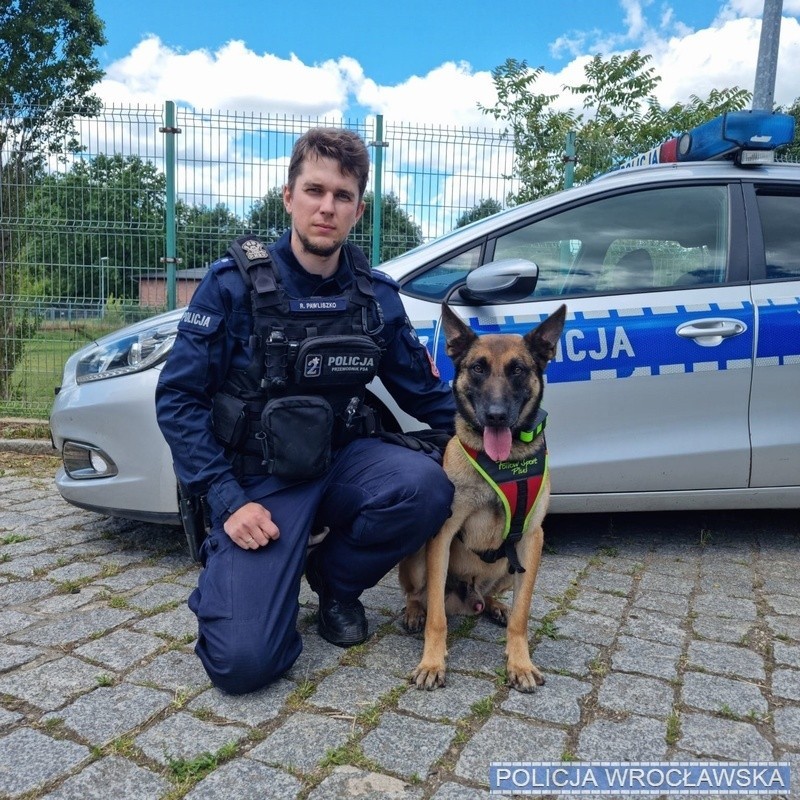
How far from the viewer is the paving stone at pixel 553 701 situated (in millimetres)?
2207

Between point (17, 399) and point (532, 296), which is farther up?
point (532, 296)

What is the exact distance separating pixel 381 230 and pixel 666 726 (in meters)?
4.81

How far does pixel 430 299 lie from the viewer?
3.42m

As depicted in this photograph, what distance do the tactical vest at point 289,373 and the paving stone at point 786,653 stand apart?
1.75 metres

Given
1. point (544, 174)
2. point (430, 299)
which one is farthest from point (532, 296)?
point (544, 174)

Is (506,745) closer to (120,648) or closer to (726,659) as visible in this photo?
(726,659)

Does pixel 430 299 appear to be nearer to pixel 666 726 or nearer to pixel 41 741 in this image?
pixel 666 726

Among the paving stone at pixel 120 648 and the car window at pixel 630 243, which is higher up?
the car window at pixel 630 243

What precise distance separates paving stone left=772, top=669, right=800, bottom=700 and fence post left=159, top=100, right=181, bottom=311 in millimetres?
5148

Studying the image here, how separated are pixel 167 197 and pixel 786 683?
18.5 feet

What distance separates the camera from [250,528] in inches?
97.0

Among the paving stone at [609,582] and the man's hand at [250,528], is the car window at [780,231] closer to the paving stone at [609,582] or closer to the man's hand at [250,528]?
the paving stone at [609,582]

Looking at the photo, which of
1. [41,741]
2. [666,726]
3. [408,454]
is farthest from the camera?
[408,454]

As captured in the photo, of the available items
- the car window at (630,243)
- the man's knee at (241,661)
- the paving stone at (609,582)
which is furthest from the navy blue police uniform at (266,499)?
the paving stone at (609,582)
